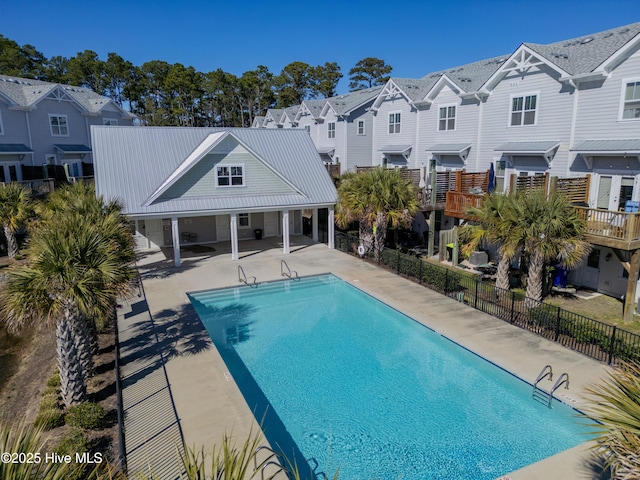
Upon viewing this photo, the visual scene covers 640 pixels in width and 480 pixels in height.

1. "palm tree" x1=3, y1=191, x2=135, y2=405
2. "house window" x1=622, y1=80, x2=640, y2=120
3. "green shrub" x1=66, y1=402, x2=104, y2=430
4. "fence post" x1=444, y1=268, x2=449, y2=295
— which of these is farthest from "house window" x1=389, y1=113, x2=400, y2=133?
"green shrub" x1=66, y1=402, x2=104, y2=430

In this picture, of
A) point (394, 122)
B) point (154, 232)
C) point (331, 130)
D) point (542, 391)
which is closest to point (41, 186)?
point (154, 232)

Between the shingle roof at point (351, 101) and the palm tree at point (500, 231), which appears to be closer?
the palm tree at point (500, 231)

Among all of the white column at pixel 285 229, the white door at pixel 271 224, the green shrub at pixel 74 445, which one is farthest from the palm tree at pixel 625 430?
the white door at pixel 271 224

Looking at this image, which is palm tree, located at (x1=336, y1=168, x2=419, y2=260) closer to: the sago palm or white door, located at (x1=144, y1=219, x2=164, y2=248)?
white door, located at (x1=144, y1=219, x2=164, y2=248)

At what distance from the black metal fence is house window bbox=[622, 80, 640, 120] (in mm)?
8814

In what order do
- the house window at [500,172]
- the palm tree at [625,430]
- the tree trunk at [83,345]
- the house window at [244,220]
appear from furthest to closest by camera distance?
the house window at [244,220]
the house window at [500,172]
the tree trunk at [83,345]
the palm tree at [625,430]

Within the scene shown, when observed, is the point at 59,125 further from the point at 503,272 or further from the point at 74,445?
the point at 503,272

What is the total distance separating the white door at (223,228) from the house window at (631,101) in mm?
21435

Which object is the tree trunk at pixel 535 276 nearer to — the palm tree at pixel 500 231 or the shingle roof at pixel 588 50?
the palm tree at pixel 500 231

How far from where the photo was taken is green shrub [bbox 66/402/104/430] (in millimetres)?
10242

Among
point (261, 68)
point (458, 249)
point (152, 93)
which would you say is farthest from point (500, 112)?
point (152, 93)

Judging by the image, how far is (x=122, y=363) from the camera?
1319 centimetres

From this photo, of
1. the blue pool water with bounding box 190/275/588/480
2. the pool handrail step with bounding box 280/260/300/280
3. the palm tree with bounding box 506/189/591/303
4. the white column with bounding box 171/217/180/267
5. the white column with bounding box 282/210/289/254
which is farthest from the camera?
the white column with bounding box 282/210/289/254

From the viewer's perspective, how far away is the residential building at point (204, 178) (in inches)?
918
